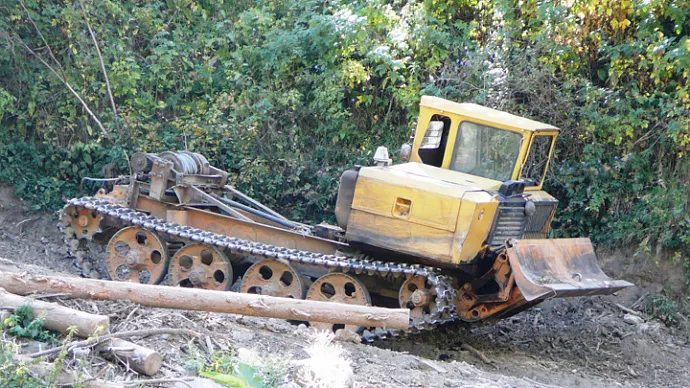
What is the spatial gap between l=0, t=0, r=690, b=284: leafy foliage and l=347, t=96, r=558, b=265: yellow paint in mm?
2622

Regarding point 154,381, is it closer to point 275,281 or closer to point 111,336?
point 111,336

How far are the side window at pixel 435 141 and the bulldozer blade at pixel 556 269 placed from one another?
4.83 ft

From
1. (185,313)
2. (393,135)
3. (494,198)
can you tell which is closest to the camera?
(185,313)

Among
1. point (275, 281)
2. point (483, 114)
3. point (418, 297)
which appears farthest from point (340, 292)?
point (483, 114)

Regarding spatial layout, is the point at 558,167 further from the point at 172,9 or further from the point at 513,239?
the point at 172,9

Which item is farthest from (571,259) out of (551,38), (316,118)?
(316,118)

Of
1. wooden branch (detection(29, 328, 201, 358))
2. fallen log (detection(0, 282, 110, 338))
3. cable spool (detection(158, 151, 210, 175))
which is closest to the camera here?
wooden branch (detection(29, 328, 201, 358))

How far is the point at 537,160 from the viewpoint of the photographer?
974 cm

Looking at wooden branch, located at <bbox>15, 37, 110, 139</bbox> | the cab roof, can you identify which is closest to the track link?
the cab roof

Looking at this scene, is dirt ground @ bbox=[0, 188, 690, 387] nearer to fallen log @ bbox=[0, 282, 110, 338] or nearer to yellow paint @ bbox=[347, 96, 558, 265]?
fallen log @ bbox=[0, 282, 110, 338]

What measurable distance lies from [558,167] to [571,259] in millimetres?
2906

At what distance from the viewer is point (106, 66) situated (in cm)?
1394

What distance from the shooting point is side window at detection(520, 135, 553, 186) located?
31.3ft

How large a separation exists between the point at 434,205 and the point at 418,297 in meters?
0.92
